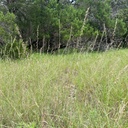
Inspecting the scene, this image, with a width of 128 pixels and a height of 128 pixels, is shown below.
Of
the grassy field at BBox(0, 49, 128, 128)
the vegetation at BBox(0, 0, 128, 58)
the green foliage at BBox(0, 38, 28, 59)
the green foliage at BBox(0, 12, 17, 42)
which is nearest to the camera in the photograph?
the grassy field at BBox(0, 49, 128, 128)

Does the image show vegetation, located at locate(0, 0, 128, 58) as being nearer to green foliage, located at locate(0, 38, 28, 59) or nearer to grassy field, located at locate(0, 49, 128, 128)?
green foliage, located at locate(0, 38, 28, 59)

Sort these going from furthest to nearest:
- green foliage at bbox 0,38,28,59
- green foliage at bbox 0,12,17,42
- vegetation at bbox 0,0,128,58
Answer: vegetation at bbox 0,0,128,58 < green foliage at bbox 0,12,17,42 < green foliage at bbox 0,38,28,59

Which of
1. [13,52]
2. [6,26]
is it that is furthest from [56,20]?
[13,52]

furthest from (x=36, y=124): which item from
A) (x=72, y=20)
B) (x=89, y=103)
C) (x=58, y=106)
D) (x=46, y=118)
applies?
(x=72, y=20)

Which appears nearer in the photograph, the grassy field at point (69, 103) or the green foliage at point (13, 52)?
the grassy field at point (69, 103)

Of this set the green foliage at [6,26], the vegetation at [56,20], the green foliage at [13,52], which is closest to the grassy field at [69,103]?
the green foliage at [13,52]

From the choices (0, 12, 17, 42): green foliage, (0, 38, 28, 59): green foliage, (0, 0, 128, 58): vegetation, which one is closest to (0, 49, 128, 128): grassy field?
(0, 38, 28, 59): green foliage

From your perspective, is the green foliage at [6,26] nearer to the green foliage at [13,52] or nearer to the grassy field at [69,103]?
the green foliage at [13,52]

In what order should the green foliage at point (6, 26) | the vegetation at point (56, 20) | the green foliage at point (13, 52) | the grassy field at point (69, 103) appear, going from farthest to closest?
1. the vegetation at point (56, 20)
2. the green foliage at point (6, 26)
3. the green foliage at point (13, 52)
4. the grassy field at point (69, 103)

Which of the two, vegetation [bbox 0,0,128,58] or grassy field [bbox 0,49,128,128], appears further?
vegetation [bbox 0,0,128,58]

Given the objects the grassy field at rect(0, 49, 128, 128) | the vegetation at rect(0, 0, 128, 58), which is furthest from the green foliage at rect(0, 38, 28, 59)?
the vegetation at rect(0, 0, 128, 58)

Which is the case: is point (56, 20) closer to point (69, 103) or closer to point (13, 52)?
point (13, 52)

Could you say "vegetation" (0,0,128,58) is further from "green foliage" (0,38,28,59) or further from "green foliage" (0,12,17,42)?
"green foliage" (0,38,28,59)

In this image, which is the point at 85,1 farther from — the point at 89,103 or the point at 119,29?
the point at 89,103
